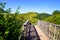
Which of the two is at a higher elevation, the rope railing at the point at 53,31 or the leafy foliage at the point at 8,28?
the leafy foliage at the point at 8,28

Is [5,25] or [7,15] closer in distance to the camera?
[5,25]

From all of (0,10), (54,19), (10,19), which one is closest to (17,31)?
(10,19)

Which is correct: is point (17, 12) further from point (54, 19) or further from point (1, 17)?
point (54, 19)

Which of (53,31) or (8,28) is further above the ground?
(8,28)

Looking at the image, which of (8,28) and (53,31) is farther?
(53,31)

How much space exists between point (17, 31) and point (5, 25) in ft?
1.42

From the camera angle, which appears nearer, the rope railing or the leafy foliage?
the leafy foliage

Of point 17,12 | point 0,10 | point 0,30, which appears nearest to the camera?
point 0,30

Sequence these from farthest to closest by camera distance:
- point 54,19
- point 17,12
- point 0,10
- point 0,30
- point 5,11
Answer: point 54,19 → point 17,12 → point 5,11 → point 0,10 → point 0,30

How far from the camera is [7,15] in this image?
13.0ft

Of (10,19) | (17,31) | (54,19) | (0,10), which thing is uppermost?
(0,10)

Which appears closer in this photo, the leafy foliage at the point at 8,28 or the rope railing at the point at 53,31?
the leafy foliage at the point at 8,28

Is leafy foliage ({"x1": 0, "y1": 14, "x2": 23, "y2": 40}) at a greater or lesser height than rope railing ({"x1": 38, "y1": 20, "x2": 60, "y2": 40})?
greater

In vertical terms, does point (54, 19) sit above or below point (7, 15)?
below
